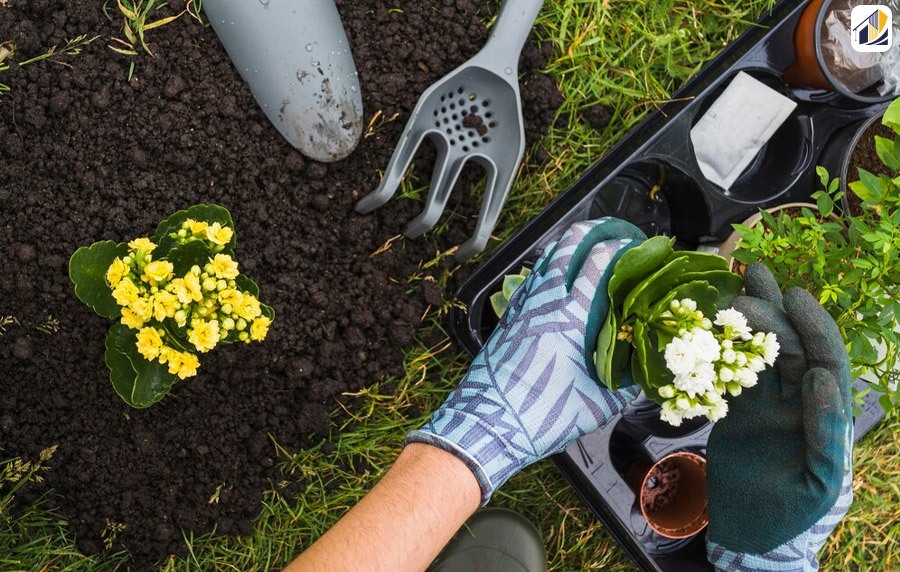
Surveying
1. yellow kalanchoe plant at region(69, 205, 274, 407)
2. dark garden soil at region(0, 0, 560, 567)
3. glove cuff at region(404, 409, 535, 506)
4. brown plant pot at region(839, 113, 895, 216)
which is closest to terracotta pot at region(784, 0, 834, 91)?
brown plant pot at region(839, 113, 895, 216)

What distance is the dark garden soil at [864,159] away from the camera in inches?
50.9

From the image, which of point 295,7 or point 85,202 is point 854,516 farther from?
point 85,202

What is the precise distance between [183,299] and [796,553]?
3.25 ft

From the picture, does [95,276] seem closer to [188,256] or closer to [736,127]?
[188,256]

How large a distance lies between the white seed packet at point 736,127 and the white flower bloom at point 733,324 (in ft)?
1.88

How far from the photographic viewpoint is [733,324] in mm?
870

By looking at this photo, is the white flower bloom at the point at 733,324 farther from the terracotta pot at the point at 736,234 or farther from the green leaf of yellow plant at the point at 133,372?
the green leaf of yellow plant at the point at 133,372

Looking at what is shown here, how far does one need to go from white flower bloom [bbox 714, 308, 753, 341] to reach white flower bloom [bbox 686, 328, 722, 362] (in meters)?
0.04

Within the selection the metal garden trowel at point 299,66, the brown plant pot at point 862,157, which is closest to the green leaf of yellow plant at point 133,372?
the metal garden trowel at point 299,66

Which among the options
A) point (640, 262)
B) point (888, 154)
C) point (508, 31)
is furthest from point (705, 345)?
point (508, 31)

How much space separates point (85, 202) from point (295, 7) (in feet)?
1.60

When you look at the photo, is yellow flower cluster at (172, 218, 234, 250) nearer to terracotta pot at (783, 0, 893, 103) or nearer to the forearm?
the forearm

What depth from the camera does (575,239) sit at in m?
1.15

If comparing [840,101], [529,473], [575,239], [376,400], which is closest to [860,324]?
[575,239]
